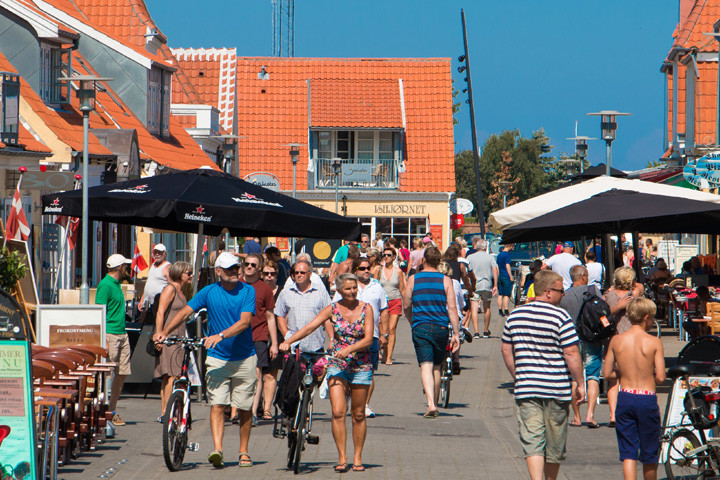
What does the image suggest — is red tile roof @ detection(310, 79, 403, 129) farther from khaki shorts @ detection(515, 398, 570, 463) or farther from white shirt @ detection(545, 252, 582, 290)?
khaki shorts @ detection(515, 398, 570, 463)

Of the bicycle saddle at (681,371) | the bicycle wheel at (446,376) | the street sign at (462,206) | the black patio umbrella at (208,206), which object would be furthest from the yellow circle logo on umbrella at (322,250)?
the bicycle saddle at (681,371)

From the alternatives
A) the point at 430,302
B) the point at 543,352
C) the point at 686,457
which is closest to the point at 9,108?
the point at 430,302

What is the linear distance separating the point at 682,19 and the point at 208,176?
91.1 feet

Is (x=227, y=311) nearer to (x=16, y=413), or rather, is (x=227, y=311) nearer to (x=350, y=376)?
(x=350, y=376)

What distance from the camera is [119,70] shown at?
96.1ft

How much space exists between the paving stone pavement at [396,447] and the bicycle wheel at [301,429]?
125mm

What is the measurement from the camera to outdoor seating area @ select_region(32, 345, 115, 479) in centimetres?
841

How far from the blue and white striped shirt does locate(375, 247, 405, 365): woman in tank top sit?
10584 mm

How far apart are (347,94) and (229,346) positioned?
129ft

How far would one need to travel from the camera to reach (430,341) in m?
13.0

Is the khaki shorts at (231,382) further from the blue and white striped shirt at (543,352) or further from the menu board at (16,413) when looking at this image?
the blue and white striped shirt at (543,352)

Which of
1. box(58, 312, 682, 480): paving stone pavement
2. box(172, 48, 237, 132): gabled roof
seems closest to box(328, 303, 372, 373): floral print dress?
box(58, 312, 682, 480): paving stone pavement

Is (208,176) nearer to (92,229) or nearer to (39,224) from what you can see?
(39,224)

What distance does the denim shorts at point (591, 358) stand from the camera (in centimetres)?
1272
